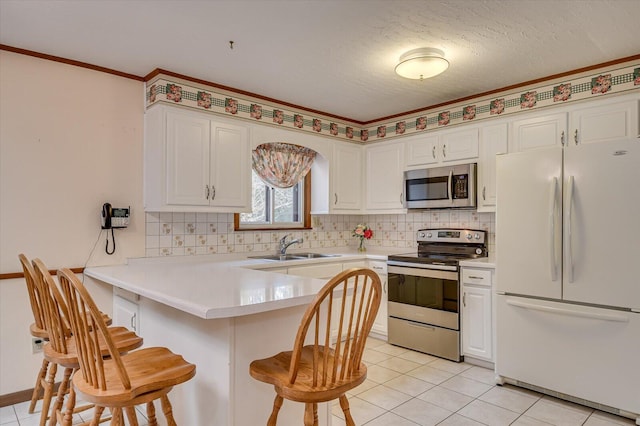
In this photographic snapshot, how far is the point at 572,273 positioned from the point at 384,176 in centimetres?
216

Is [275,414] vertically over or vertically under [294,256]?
under

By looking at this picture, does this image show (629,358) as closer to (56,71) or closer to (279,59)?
(279,59)

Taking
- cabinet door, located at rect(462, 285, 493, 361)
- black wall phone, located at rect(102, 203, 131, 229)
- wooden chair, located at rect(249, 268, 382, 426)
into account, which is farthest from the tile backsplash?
wooden chair, located at rect(249, 268, 382, 426)

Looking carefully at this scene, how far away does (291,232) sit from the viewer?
4.26m

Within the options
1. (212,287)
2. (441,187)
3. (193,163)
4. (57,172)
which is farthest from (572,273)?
(57,172)

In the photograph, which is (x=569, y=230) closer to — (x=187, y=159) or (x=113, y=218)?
(x=187, y=159)

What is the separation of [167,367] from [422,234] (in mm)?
3100

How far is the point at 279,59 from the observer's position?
2854 mm

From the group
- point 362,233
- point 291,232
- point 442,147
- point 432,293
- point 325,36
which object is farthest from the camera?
point 362,233

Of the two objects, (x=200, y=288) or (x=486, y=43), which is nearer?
(x=200, y=288)

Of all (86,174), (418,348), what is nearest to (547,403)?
(418,348)

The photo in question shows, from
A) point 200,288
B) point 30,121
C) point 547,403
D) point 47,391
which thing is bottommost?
point 547,403

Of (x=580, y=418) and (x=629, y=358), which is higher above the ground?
(x=629, y=358)

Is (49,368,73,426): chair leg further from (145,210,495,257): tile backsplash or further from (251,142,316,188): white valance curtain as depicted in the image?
(251,142,316,188): white valance curtain
